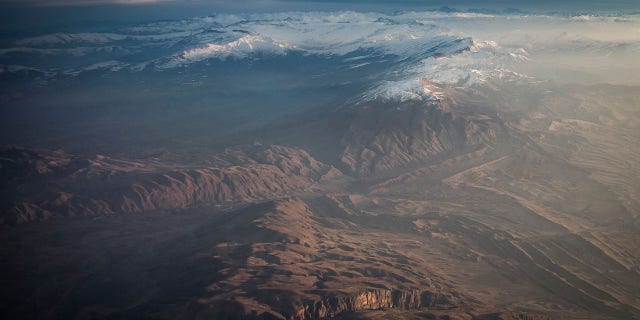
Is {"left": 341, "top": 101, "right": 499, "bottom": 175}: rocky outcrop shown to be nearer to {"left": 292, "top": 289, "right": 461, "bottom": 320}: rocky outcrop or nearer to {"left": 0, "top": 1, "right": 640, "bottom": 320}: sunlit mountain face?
{"left": 0, "top": 1, "right": 640, "bottom": 320}: sunlit mountain face

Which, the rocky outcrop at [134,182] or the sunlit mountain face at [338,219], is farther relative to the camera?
the rocky outcrop at [134,182]

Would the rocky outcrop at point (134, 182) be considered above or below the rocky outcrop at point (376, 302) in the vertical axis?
below

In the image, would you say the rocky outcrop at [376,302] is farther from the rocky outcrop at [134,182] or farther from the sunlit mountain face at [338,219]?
the rocky outcrop at [134,182]

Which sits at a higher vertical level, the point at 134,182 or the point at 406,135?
the point at 406,135

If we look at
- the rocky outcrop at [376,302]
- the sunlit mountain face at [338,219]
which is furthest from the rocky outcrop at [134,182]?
the rocky outcrop at [376,302]

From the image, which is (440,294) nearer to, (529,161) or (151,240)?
(151,240)

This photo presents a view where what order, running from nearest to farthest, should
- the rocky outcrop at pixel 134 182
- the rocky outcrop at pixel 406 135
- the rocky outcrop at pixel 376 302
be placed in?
the rocky outcrop at pixel 376 302
the rocky outcrop at pixel 134 182
the rocky outcrop at pixel 406 135

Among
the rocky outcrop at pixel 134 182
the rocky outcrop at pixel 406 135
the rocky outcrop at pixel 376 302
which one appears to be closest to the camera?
the rocky outcrop at pixel 376 302

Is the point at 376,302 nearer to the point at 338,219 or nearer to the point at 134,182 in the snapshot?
the point at 338,219

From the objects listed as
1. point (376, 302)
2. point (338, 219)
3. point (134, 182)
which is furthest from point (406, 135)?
point (376, 302)
